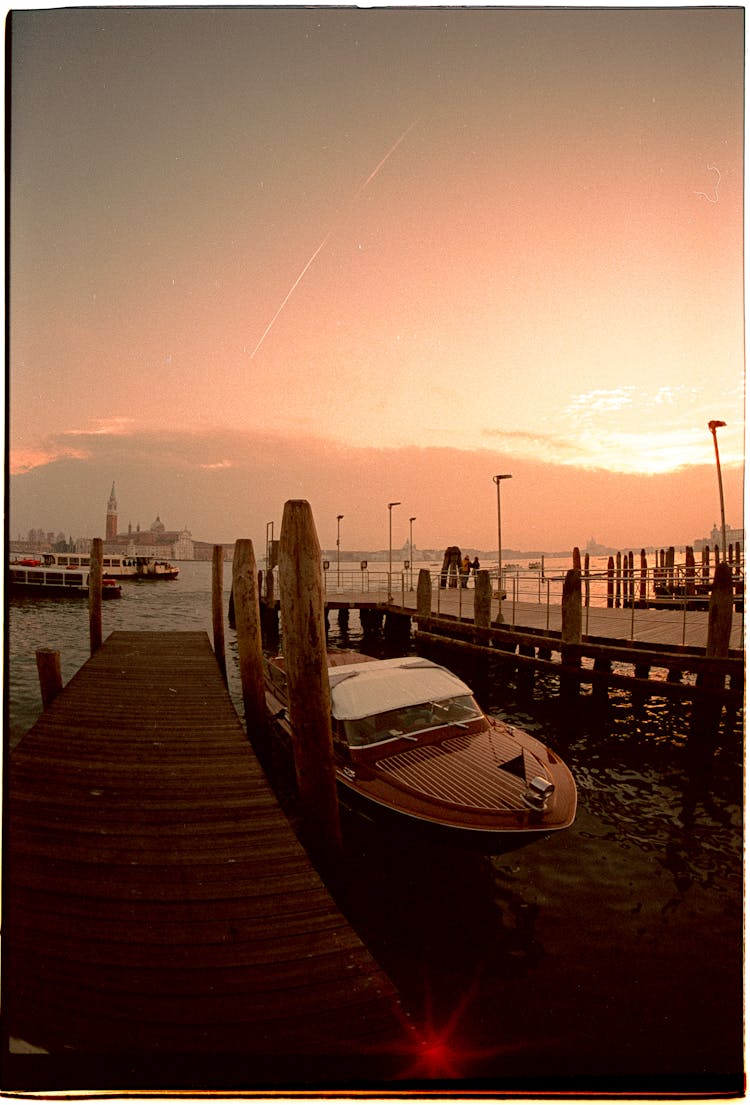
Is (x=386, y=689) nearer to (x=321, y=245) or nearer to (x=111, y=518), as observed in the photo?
(x=321, y=245)

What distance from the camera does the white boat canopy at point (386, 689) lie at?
17.3ft

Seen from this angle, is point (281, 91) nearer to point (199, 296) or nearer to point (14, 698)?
point (199, 296)

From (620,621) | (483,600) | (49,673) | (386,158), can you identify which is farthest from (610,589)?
(386,158)

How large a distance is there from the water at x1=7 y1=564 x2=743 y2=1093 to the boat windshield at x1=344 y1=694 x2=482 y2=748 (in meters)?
0.76

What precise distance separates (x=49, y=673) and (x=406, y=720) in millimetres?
4332

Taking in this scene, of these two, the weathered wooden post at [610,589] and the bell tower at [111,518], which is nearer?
the bell tower at [111,518]

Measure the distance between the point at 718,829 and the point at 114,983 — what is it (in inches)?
217

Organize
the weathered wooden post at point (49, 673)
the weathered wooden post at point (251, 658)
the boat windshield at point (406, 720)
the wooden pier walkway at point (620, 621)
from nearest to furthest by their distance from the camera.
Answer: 1. the boat windshield at point (406, 720)
2. the weathered wooden post at point (251, 658)
3. the weathered wooden post at point (49, 673)
4. the wooden pier walkway at point (620, 621)

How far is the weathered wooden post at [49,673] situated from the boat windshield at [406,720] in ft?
12.4

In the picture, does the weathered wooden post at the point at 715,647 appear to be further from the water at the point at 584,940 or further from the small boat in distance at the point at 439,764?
the small boat in distance at the point at 439,764

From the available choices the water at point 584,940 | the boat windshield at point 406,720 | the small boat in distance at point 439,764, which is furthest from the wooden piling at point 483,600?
the boat windshield at point 406,720

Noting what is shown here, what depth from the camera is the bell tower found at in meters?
6.83

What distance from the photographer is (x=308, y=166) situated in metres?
3.97

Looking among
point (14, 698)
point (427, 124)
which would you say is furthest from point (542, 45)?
point (14, 698)
